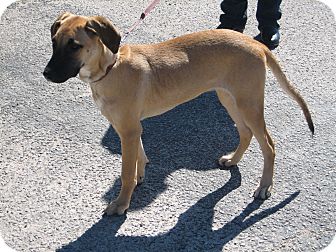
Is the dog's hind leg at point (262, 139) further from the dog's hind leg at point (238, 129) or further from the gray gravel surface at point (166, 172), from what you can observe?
the dog's hind leg at point (238, 129)

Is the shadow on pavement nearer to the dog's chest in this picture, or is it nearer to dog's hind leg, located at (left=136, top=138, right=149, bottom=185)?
dog's hind leg, located at (left=136, top=138, right=149, bottom=185)

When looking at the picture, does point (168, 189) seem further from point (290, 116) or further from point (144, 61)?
point (290, 116)

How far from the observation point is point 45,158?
19.0 feet

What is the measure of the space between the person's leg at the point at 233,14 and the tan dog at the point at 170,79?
236 centimetres

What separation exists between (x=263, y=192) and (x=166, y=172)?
91 cm

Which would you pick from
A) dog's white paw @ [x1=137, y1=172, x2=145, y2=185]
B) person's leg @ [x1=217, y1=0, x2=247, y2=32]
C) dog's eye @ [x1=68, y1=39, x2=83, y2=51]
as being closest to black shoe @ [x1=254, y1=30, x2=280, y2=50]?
person's leg @ [x1=217, y1=0, x2=247, y2=32]

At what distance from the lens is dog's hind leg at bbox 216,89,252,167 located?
5.44 metres

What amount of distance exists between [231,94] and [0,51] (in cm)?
352

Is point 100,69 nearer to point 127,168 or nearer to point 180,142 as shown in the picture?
point 127,168

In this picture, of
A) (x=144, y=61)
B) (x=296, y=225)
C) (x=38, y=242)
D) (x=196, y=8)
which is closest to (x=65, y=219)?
(x=38, y=242)

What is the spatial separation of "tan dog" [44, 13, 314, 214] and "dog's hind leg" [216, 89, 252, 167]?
16 cm

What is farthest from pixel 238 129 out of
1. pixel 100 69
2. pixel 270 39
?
pixel 270 39

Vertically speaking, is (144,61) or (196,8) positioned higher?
(144,61)

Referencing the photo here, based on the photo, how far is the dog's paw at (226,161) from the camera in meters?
5.68
